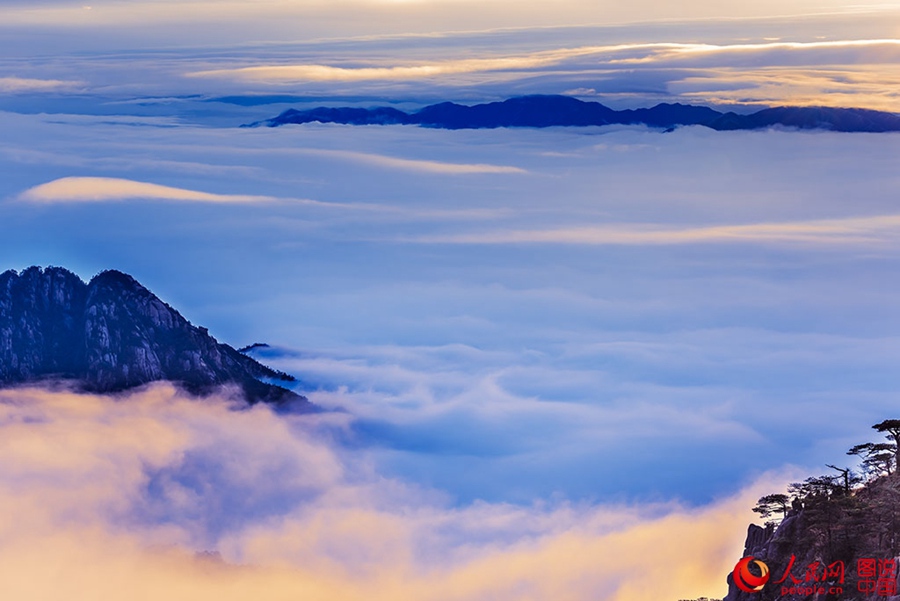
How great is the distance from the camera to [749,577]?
230 feet

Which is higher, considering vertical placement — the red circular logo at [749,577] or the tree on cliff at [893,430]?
the tree on cliff at [893,430]

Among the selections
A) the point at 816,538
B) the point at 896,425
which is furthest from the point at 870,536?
the point at 896,425

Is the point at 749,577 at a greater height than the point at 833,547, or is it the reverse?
the point at 833,547

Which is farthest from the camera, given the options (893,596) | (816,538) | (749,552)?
(749,552)

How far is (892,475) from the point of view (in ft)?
241

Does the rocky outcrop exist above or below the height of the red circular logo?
above

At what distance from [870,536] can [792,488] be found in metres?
9.32

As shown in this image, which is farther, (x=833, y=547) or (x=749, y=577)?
(x=749, y=577)

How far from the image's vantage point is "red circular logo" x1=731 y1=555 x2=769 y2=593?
70000mm

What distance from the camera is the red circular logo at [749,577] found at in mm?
70000

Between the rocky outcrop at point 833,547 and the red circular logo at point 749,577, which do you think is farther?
the red circular logo at point 749,577

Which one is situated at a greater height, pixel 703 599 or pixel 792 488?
pixel 792 488

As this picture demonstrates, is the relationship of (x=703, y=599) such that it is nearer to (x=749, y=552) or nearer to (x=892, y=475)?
(x=749, y=552)

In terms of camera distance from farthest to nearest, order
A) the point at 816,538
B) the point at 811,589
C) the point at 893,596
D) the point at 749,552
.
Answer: the point at 749,552, the point at 816,538, the point at 811,589, the point at 893,596
